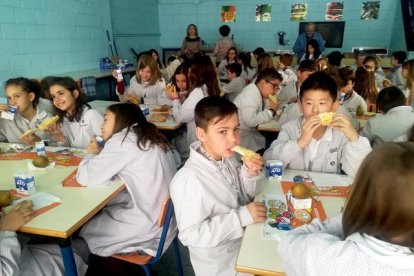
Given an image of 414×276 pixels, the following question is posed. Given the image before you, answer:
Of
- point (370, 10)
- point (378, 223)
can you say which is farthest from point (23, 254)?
point (370, 10)

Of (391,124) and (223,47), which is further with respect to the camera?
(223,47)

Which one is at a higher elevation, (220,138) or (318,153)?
(220,138)

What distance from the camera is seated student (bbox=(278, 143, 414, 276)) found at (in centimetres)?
92

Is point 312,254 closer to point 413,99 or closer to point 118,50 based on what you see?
point 413,99

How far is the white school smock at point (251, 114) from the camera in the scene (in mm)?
3885

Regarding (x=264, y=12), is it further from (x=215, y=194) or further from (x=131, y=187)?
(x=215, y=194)

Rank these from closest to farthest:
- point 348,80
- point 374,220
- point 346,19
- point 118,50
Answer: point 374,220, point 348,80, point 118,50, point 346,19

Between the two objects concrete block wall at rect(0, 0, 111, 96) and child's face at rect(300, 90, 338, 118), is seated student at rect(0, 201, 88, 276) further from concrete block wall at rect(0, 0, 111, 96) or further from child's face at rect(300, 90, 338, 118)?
concrete block wall at rect(0, 0, 111, 96)

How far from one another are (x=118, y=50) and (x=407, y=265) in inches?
365

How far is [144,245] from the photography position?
2.15 metres

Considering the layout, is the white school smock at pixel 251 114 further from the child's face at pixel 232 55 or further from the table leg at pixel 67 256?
the child's face at pixel 232 55

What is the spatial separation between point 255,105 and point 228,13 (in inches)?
318

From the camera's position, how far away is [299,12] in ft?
34.3

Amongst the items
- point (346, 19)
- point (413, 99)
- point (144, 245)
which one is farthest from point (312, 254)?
point (346, 19)
